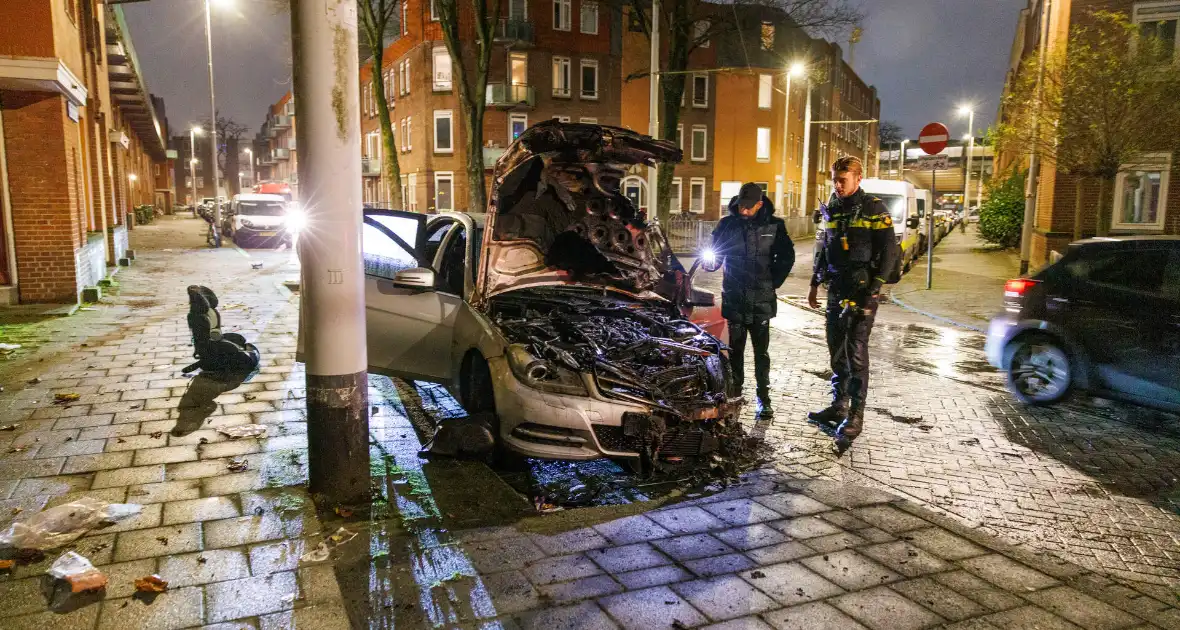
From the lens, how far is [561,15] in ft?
134

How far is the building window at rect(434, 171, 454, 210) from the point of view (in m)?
41.5

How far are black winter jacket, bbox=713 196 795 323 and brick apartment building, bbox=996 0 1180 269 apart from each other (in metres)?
14.5

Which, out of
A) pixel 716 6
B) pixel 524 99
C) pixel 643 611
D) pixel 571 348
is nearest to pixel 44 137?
pixel 571 348

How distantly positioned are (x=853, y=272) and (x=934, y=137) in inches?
448

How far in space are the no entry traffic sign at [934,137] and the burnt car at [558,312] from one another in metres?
10.6

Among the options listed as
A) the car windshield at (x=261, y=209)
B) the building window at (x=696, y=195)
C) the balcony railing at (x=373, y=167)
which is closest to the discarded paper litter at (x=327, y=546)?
the car windshield at (x=261, y=209)

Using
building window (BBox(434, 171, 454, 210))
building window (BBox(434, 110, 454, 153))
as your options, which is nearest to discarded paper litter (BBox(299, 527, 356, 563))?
building window (BBox(434, 171, 454, 210))

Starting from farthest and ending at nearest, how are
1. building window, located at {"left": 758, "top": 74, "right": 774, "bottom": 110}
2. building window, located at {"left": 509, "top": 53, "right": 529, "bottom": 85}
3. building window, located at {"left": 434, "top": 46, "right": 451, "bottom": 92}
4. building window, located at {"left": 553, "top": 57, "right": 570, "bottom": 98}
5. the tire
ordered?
building window, located at {"left": 758, "top": 74, "right": 774, "bottom": 110}
building window, located at {"left": 553, "top": 57, "right": 570, "bottom": 98}
building window, located at {"left": 509, "top": 53, "right": 529, "bottom": 85}
building window, located at {"left": 434, "top": 46, "right": 451, "bottom": 92}
the tire

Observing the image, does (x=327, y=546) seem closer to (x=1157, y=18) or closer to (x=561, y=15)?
(x=1157, y=18)

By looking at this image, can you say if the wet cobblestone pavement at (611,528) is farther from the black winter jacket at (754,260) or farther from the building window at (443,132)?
the building window at (443,132)

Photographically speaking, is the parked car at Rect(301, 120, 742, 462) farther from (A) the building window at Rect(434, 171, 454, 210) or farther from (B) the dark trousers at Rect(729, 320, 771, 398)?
(A) the building window at Rect(434, 171, 454, 210)

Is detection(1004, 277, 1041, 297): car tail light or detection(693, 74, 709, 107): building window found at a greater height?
detection(693, 74, 709, 107): building window

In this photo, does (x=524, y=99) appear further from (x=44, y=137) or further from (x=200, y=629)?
(x=200, y=629)

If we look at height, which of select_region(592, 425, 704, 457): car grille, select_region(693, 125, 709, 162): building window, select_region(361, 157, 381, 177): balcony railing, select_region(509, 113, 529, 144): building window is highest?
select_region(509, 113, 529, 144): building window
